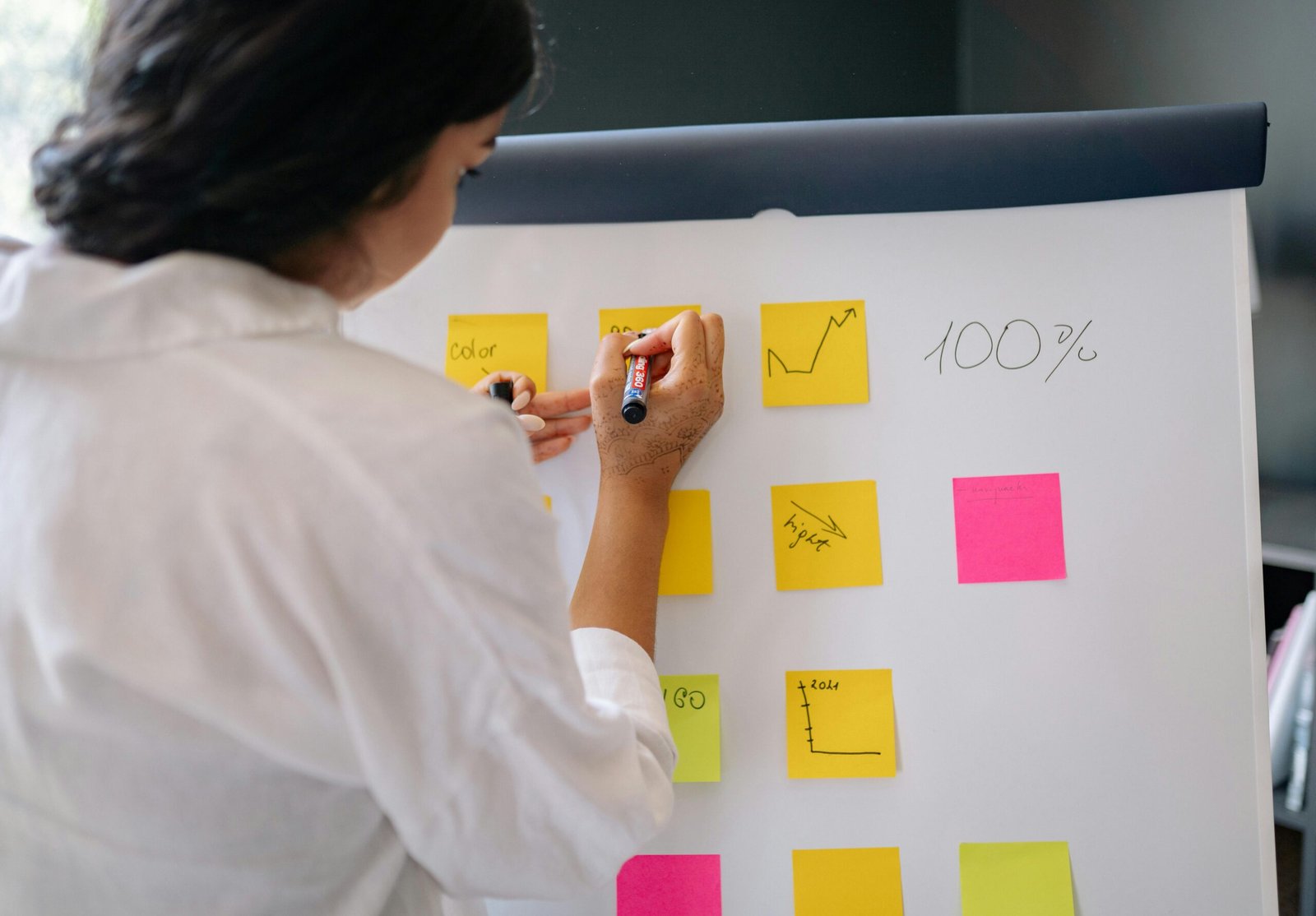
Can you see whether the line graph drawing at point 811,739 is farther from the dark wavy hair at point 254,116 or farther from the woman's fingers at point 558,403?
the dark wavy hair at point 254,116

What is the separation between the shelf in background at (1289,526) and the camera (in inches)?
49.9

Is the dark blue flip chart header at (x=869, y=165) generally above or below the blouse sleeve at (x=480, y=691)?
above

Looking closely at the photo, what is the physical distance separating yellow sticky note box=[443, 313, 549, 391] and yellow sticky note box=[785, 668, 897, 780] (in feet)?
1.23

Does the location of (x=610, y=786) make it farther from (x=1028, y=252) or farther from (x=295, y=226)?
(x=1028, y=252)

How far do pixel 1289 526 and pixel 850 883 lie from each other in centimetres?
95

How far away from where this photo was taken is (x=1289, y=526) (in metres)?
1.34

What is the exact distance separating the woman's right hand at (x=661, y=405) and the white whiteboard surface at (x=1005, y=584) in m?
0.03

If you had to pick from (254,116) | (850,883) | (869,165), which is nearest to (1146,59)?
(869,165)

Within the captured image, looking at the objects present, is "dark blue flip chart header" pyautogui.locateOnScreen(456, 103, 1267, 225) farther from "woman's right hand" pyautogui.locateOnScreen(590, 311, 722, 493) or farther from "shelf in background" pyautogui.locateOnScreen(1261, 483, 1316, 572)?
"shelf in background" pyautogui.locateOnScreen(1261, 483, 1316, 572)

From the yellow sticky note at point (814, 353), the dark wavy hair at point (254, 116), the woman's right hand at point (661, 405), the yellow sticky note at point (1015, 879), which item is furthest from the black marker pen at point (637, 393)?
the yellow sticky note at point (1015, 879)

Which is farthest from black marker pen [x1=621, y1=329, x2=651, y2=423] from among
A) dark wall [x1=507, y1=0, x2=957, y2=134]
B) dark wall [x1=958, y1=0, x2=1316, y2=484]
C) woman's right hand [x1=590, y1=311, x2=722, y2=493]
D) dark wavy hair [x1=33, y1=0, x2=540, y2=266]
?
dark wall [x1=958, y1=0, x2=1316, y2=484]

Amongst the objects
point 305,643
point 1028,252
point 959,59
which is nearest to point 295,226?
point 305,643

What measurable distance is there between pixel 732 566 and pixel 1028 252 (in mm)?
391

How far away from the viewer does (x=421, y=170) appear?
49 centimetres
